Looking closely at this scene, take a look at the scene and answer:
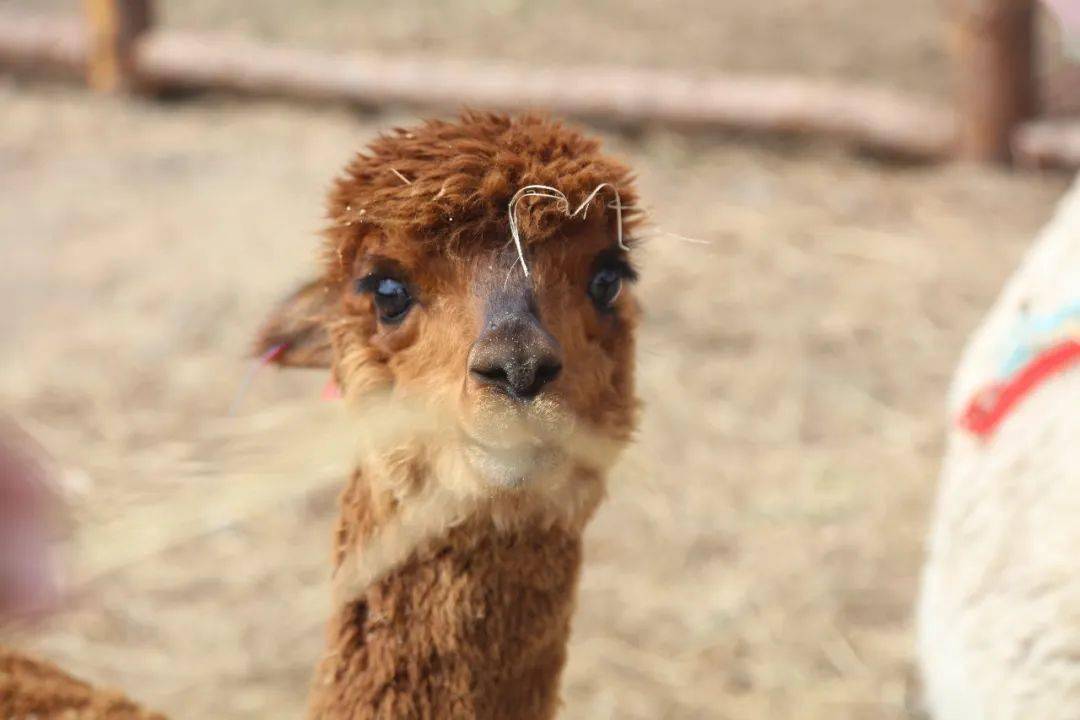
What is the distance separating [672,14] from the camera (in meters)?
8.29

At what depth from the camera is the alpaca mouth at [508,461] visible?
1.73 m

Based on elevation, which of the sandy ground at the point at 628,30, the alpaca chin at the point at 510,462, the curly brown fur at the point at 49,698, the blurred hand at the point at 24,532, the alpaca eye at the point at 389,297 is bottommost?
the blurred hand at the point at 24,532

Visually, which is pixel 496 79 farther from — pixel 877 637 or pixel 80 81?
pixel 877 637

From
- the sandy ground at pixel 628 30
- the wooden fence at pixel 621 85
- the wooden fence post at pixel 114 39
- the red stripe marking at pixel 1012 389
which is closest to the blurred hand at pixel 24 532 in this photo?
the red stripe marking at pixel 1012 389

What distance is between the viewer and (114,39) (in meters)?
7.61

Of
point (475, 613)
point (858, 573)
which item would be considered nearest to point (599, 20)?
point (858, 573)

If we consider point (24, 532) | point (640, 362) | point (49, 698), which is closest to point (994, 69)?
point (640, 362)

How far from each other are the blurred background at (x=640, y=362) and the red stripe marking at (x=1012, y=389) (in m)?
Result: 0.81

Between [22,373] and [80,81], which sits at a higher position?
[80,81]

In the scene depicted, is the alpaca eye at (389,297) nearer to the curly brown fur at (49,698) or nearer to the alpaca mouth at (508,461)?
the alpaca mouth at (508,461)

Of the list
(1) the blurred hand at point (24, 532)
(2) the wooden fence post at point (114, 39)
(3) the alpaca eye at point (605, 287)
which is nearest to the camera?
(1) the blurred hand at point (24, 532)

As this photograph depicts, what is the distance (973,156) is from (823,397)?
6.92 feet

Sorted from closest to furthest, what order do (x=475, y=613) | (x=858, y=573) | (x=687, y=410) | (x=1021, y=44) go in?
1. (x=475, y=613)
2. (x=858, y=573)
3. (x=687, y=410)
4. (x=1021, y=44)

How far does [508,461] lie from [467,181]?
398 millimetres
